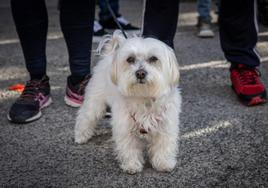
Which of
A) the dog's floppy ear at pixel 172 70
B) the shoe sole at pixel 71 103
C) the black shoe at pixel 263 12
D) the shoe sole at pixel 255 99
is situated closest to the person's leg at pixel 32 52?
the shoe sole at pixel 71 103

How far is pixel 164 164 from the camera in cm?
231

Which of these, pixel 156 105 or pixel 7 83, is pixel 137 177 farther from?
pixel 7 83

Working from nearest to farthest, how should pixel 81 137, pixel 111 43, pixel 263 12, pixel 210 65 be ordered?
pixel 111 43 → pixel 81 137 → pixel 210 65 → pixel 263 12

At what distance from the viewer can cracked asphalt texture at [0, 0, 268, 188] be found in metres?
2.24

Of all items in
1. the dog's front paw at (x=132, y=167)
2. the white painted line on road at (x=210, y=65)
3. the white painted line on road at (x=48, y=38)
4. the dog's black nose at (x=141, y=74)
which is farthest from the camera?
the white painted line on road at (x=48, y=38)

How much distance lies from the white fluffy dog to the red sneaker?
1019 mm

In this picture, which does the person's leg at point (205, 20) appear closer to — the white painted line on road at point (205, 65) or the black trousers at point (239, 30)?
the white painted line on road at point (205, 65)

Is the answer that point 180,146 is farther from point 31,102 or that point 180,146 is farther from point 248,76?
point 31,102

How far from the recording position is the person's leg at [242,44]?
10.7 feet

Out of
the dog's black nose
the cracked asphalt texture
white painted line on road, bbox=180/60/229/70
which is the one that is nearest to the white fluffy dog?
the dog's black nose

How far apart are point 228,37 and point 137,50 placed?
145 cm

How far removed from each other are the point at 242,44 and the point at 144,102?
1.42 metres

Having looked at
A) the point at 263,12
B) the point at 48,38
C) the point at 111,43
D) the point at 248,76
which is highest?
the point at 111,43

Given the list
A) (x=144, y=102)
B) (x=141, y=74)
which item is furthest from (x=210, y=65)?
(x=141, y=74)
